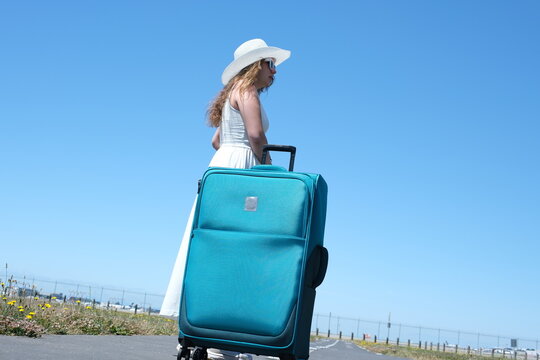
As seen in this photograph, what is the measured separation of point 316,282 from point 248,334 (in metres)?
0.47

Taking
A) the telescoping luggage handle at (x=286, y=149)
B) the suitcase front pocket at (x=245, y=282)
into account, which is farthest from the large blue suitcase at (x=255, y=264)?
the telescoping luggage handle at (x=286, y=149)

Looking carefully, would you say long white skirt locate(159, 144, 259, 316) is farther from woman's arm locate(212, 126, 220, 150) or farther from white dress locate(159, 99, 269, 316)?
woman's arm locate(212, 126, 220, 150)

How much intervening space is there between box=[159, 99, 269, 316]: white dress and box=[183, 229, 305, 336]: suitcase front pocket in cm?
62

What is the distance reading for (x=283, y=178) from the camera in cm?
376

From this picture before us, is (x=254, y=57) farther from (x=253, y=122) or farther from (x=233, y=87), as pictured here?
(x=253, y=122)

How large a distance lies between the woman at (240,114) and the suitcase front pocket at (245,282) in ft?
2.06

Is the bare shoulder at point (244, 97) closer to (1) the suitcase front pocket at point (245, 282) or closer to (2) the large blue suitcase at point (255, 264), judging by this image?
(2) the large blue suitcase at point (255, 264)

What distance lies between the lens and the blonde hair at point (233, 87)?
4598 millimetres

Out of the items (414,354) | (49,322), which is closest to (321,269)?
(49,322)

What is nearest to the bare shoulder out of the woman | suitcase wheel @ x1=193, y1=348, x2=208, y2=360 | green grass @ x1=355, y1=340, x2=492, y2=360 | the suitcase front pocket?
the woman

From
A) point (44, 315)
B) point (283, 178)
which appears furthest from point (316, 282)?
point (44, 315)

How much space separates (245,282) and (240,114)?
1362 mm

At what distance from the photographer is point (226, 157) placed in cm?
452

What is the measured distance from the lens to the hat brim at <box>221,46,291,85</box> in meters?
4.67
